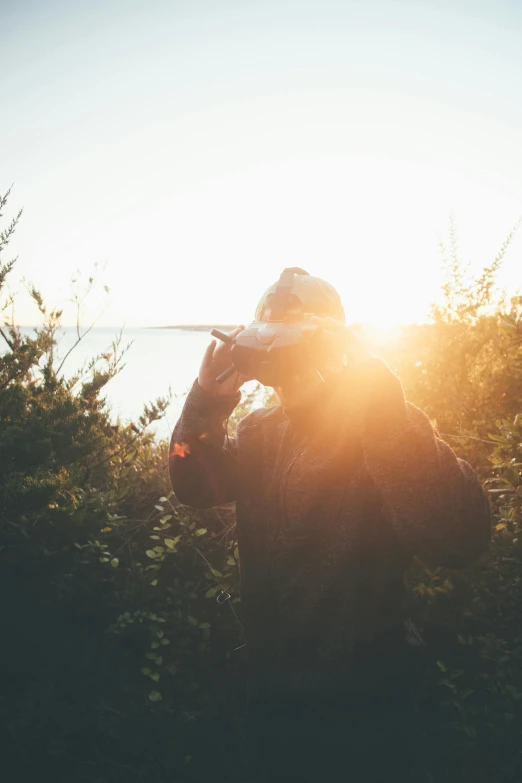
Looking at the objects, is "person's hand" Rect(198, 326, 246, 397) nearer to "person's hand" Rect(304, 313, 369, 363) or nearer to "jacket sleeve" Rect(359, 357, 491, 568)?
"person's hand" Rect(304, 313, 369, 363)

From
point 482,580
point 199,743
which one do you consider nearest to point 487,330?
point 482,580

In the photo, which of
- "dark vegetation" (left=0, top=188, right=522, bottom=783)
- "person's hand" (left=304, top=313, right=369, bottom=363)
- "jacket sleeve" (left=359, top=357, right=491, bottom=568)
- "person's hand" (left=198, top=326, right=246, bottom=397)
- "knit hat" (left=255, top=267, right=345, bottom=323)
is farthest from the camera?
"dark vegetation" (left=0, top=188, right=522, bottom=783)

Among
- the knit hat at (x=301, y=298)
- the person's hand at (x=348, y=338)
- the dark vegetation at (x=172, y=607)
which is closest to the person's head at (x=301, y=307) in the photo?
the knit hat at (x=301, y=298)

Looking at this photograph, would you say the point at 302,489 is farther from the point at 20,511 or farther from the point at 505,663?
the point at 20,511

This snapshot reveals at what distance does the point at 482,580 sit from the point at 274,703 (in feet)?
4.23

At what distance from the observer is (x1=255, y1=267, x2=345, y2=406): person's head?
53.9 inches

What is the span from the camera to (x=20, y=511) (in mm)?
2467

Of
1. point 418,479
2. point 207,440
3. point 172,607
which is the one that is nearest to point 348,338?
point 418,479

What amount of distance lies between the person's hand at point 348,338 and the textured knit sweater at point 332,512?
0.04 meters

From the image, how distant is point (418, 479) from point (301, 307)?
2.20ft

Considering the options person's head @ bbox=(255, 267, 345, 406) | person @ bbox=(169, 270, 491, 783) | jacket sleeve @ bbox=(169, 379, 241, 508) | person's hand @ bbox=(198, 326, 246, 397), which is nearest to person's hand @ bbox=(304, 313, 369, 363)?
person @ bbox=(169, 270, 491, 783)

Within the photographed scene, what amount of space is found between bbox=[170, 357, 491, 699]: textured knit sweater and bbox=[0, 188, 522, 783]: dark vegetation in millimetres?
675

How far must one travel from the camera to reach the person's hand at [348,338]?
1.29 m

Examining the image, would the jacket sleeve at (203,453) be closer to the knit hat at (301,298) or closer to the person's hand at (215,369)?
the person's hand at (215,369)
